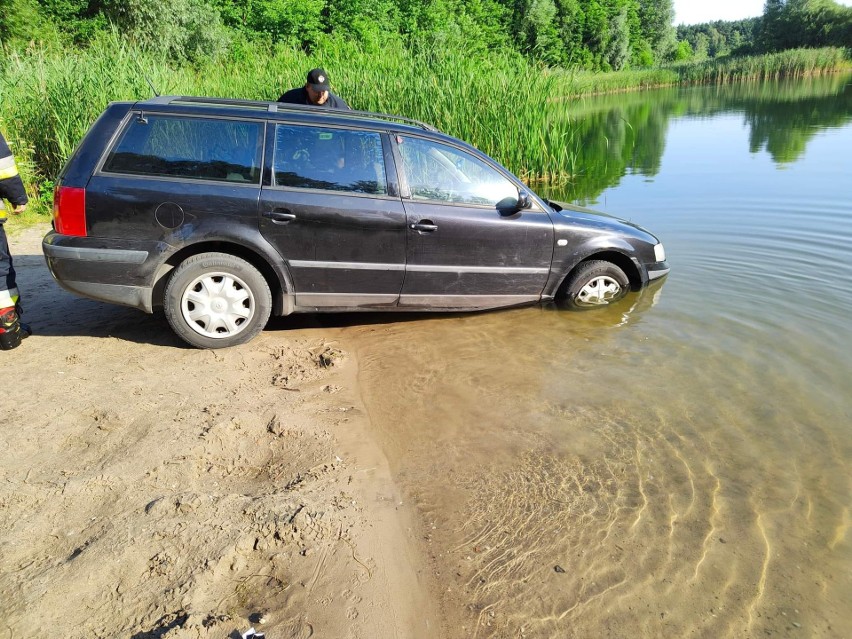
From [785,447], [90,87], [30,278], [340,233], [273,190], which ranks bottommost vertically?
[785,447]

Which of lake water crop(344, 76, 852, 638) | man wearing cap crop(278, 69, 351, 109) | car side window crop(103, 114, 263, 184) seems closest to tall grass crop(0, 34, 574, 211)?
man wearing cap crop(278, 69, 351, 109)

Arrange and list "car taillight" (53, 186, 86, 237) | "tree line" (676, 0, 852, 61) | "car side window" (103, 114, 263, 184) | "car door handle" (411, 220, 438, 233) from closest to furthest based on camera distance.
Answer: "car taillight" (53, 186, 86, 237), "car side window" (103, 114, 263, 184), "car door handle" (411, 220, 438, 233), "tree line" (676, 0, 852, 61)

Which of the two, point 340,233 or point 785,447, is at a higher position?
point 340,233

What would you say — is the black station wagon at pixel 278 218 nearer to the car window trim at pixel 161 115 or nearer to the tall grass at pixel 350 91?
the car window trim at pixel 161 115

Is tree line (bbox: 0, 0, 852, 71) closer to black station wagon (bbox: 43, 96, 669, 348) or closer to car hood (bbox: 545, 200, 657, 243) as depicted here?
car hood (bbox: 545, 200, 657, 243)

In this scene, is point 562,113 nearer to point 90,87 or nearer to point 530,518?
point 90,87

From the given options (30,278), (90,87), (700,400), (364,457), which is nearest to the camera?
(364,457)

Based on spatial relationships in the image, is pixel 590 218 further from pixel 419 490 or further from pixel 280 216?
pixel 419 490

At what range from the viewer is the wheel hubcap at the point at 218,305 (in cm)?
495

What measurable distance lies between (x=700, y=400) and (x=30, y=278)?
21.8 feet

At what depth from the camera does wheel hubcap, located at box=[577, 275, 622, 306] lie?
613 cm

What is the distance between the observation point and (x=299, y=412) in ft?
13.6

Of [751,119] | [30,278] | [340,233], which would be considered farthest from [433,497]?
[751,119]

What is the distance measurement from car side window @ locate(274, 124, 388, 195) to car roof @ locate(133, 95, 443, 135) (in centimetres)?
11
